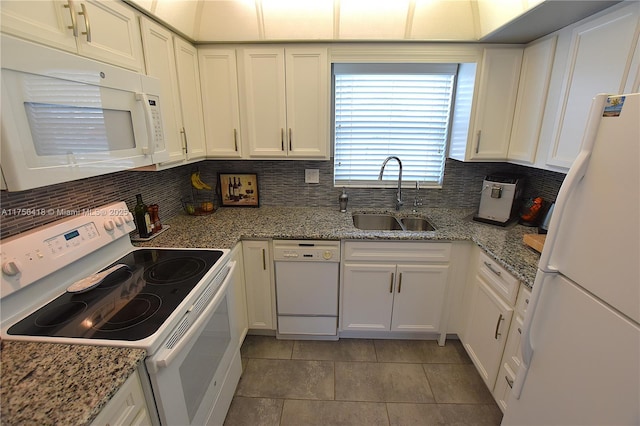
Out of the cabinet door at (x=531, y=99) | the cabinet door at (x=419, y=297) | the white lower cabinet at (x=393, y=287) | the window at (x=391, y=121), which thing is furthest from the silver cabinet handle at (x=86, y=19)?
the cabinet door at (x=531, y=99)

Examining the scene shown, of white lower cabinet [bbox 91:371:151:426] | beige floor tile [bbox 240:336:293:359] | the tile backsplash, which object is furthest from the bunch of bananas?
white lower cabinet [bbox 91:371:151:426]

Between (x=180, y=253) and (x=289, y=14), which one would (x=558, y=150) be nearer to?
(x=289, y=14)

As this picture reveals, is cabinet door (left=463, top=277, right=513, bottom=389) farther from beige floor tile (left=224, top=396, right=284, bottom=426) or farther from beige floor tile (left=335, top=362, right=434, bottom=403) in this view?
beige floor tile (left=224, top=396, right=284, bottom=426)

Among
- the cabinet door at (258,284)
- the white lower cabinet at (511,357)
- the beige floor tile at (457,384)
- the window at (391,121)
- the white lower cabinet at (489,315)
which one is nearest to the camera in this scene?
the white lower cabinet at (511,357)

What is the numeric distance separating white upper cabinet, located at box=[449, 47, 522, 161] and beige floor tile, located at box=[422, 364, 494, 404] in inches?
59.7

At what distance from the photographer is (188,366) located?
1170mm

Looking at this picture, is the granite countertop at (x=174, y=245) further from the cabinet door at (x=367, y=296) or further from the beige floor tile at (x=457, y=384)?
the beige floor tile at (x=457, y=384)

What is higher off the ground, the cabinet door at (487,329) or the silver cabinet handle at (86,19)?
the silver cabinet handle at (86,19)

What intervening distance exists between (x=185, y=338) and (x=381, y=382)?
1.40 m

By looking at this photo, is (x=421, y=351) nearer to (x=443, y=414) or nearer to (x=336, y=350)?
(x=443, y=414)

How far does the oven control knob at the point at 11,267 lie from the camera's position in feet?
3.19

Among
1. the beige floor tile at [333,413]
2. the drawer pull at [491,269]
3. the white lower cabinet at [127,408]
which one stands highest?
the drawer pull at [491,269]

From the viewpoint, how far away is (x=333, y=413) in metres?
1.69

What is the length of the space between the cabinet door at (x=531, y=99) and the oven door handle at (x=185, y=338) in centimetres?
204
